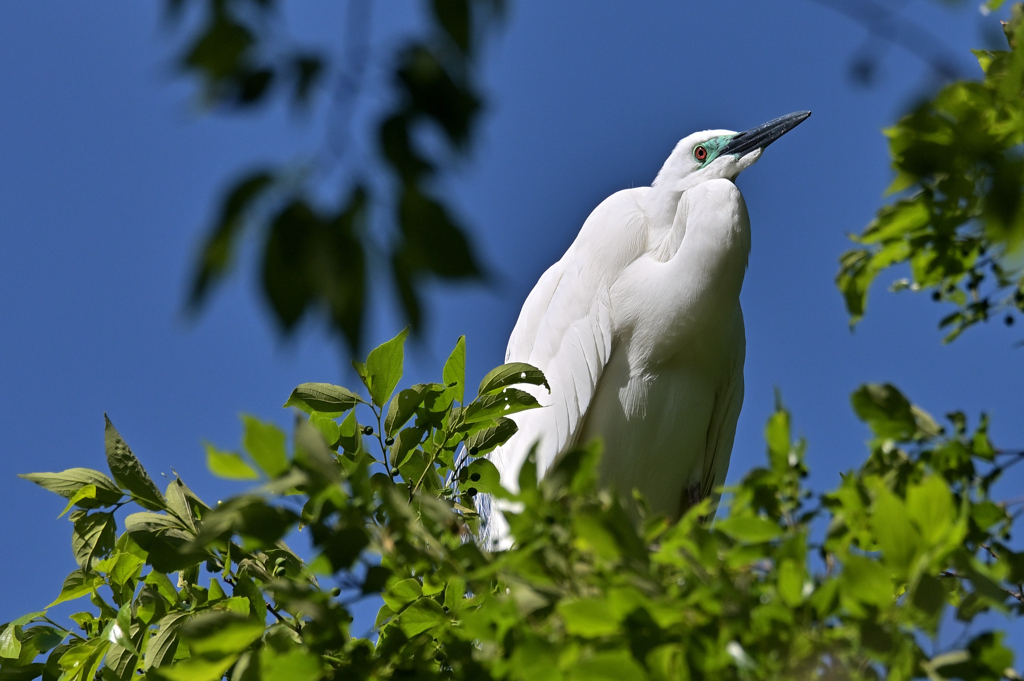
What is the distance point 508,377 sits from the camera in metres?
2.41

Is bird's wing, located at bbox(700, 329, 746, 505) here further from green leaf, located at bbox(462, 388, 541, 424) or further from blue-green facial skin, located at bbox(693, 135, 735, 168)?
green leaf, located at bbox(462, 388, 541, 424)

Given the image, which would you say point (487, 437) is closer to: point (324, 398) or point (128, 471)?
point (324, 398)

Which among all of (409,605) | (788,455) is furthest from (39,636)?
(788,455)

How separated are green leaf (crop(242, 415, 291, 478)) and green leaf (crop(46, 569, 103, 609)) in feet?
4.36

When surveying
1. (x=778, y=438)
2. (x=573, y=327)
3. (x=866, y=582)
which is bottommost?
(x=866, y=582)

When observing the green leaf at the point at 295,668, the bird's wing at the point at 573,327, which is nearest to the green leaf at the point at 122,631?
the green leaf at the point at 295,668

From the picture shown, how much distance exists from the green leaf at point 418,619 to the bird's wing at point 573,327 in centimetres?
183

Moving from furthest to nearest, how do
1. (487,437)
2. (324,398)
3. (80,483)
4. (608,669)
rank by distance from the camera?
(487,437) < (324,398) < (80,483) < (608,669)

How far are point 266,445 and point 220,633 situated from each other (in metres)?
0.33

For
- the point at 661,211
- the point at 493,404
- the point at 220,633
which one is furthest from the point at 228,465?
the point at 661,211

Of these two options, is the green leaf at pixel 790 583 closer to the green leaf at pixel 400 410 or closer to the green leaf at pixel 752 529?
the green leaf at pixel 752 529

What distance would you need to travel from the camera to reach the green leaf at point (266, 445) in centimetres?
138

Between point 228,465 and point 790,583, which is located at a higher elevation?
point 228,465

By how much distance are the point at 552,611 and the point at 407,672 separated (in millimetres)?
434
